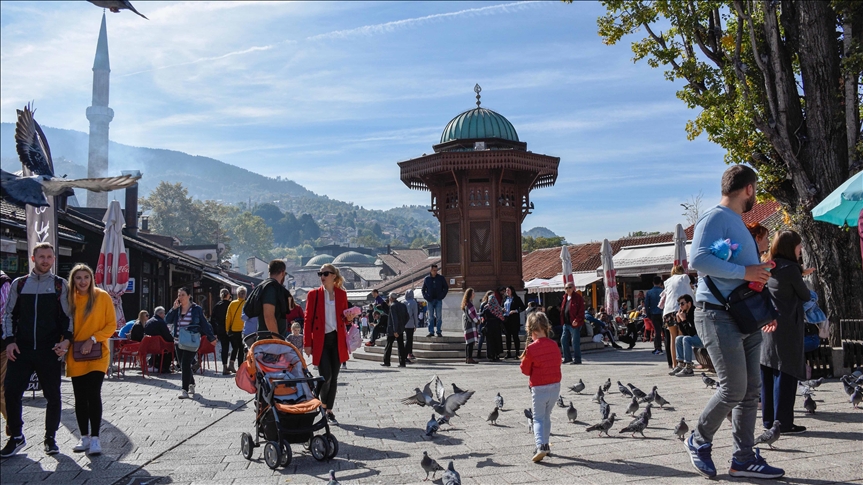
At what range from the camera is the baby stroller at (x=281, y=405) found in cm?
600

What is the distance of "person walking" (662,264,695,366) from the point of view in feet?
38.5

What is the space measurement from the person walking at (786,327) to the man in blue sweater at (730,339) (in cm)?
128

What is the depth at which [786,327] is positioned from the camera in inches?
239

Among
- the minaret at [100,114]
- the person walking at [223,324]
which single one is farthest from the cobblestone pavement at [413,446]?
the minaret at [100,114]

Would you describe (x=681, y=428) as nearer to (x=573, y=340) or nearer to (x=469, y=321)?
(x=573, y=340)

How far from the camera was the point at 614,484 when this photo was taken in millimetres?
4941

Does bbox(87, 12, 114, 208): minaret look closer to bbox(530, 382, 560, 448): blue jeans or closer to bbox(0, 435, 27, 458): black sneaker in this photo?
bbox(0, 435, 27, 458): black sneaker

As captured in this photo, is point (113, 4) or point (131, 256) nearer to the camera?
point (113, 4)

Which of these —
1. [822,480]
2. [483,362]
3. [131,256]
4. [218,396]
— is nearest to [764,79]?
[483,362]

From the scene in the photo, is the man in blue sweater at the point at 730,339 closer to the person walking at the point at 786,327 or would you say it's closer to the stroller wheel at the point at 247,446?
the person walking at the point at 786,327

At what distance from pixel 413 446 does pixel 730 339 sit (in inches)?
123

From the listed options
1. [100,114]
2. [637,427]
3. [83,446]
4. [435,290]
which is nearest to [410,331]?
[435,290]

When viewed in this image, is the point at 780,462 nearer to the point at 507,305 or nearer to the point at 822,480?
the point at 822,480

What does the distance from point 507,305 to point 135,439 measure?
10031 millimetres
